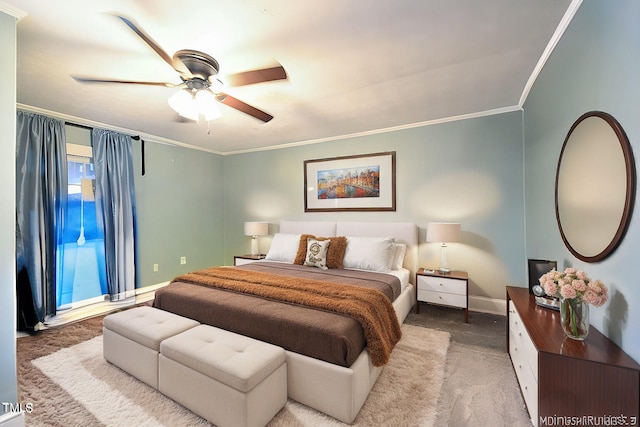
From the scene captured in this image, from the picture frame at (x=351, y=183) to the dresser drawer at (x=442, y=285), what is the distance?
1.11m

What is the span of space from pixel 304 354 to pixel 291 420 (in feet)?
1.21

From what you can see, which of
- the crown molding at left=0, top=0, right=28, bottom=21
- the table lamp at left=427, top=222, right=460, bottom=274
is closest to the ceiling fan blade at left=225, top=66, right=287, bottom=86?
the crown molding at left=0, top=0, right=28, bottom=21

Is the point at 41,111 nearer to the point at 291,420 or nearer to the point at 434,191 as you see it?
the point at 291,420

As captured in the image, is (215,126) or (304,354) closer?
(304,354)

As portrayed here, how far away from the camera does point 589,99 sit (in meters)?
1.54

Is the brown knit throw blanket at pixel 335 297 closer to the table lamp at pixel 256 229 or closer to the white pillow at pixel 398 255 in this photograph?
the white pillow at pixel 398 255

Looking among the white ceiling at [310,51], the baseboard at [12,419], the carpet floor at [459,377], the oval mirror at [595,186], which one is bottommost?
the carpet floor at [459,377]

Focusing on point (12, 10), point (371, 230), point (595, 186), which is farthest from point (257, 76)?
point (371, 230)

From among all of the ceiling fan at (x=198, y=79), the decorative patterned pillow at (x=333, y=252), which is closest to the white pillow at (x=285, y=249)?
the decorative patterned pillow at (x=333, y=252)

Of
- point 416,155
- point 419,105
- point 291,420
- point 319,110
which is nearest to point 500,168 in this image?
point 416,155

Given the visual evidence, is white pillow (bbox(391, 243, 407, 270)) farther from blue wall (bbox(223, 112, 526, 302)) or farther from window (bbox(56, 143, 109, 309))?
window (bbox(56, 143, 109, 309))

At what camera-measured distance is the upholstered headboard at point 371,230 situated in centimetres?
361

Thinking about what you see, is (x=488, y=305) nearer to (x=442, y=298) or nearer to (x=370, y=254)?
(x=442, y=298)

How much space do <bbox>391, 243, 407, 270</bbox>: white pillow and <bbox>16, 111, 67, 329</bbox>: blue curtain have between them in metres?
4.04
